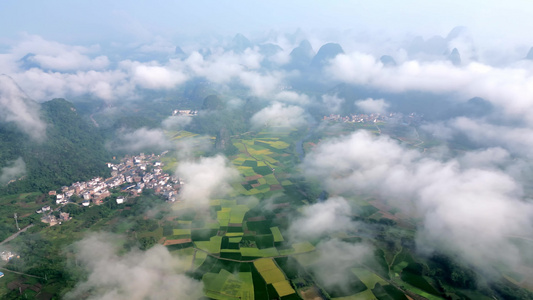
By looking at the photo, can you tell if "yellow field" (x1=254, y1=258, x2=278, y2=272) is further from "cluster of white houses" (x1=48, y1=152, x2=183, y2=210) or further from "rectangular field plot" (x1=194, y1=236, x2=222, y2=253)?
"cluster of white houses" (x1=48, y1=152, x2=183, y2=210)

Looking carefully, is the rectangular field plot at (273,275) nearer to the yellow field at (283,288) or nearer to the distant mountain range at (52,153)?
the yellow field at (283,288)

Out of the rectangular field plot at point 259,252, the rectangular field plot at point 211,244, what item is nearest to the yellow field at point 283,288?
the rectangular field plot at point 259,252

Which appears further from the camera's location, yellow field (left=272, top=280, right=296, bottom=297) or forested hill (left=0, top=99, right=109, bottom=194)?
forested hill (left=0, top=99, right=109, bottom=194)

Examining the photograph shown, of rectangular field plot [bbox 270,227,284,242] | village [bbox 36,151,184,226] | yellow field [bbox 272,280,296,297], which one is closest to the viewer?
yellow field [bbox 272,280,296,297]

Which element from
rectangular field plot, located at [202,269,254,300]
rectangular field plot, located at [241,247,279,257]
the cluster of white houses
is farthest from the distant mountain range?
rectangular field plot, located at [202,269,254,300]

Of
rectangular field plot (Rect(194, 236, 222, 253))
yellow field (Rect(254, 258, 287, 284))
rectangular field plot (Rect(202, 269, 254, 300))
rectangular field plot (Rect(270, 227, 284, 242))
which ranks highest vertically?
rectangular field plot (Rect(270, 227, 284, 242))
